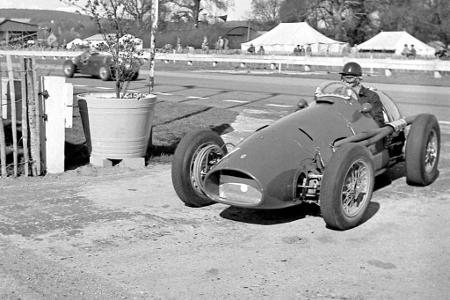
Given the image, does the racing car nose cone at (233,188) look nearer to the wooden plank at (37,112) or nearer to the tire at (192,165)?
the tire at (192,165)

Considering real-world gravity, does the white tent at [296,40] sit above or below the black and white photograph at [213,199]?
above

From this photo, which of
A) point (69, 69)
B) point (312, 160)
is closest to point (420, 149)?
point (312, 160)

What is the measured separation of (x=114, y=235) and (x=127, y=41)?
166 inches

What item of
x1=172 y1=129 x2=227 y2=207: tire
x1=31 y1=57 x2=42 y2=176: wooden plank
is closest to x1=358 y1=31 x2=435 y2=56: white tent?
x1=31 y1=57 x2=42 y2=176: wooden plank

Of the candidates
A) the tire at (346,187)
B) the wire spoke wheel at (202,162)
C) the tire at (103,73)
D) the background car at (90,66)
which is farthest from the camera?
the background car at (90,66)

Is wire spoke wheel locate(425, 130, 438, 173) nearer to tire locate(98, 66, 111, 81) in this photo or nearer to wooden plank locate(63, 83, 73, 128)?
wooden plank locate(63, 83, 73, 128)

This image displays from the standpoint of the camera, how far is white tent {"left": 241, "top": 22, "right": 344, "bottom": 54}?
61.2m

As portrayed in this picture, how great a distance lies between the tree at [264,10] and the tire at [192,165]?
99833mm

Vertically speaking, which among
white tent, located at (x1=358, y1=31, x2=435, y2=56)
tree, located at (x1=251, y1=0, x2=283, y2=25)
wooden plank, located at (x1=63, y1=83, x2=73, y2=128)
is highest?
tree, located at (x1=251, y1=0, x2=283, y2=25)

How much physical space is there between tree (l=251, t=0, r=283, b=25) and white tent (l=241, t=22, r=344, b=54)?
4122 cm

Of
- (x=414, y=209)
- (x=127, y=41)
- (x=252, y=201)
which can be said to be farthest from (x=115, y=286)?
(x=127, y=41)

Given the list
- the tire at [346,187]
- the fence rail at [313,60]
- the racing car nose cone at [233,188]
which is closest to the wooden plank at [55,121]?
the racing car nose cone at [233,188]

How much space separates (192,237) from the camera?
18.1 ft

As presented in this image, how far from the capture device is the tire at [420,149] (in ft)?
23.5
